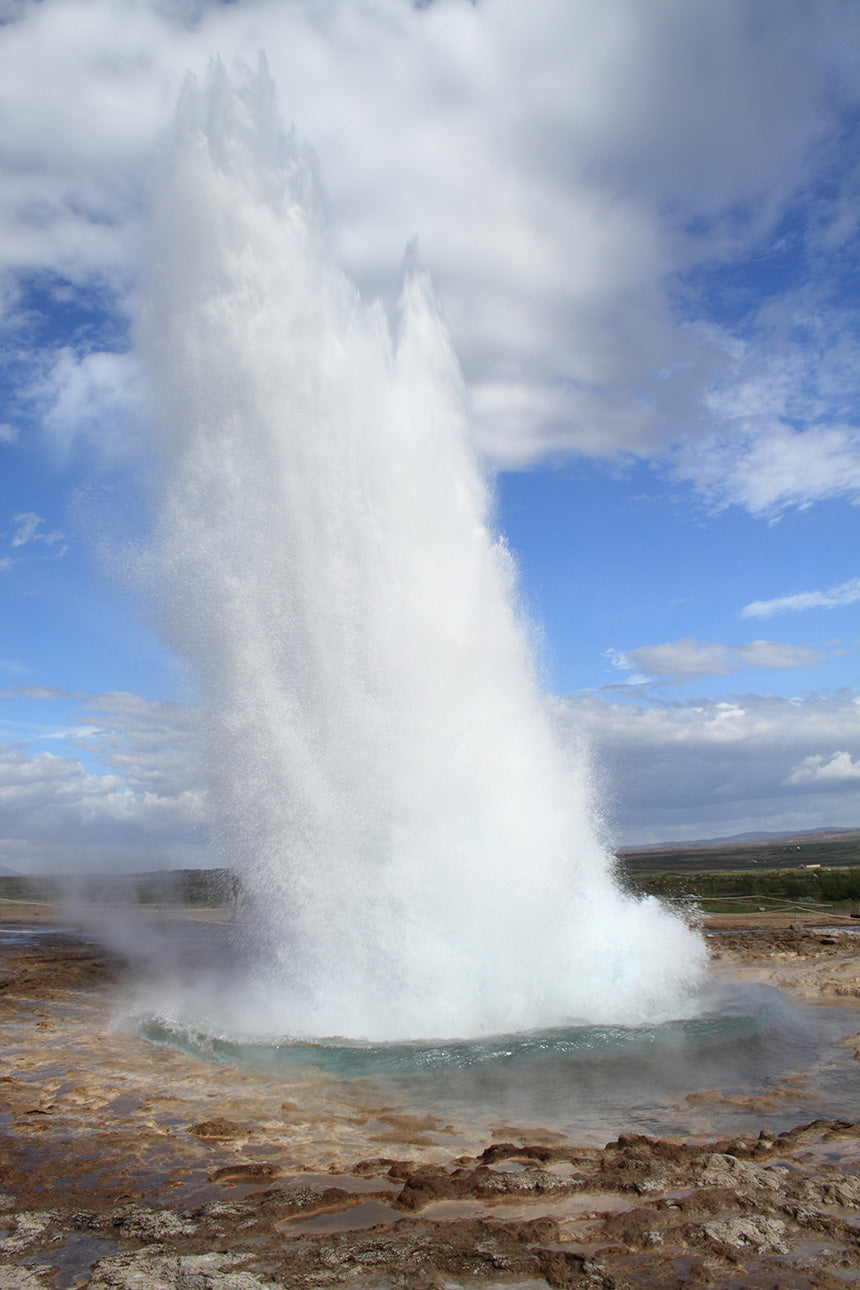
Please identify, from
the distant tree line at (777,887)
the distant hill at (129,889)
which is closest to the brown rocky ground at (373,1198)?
the distant tree line at (777,887)

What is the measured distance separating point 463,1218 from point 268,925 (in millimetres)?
8206

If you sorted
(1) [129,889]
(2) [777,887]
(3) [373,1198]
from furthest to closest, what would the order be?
(1) [129,889] → (2) [777,887] → (3) [373,1198]

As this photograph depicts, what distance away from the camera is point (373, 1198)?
5.79 metres

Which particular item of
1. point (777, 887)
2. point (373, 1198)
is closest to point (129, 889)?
point (777, 887)

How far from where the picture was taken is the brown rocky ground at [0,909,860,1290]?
4.60 m

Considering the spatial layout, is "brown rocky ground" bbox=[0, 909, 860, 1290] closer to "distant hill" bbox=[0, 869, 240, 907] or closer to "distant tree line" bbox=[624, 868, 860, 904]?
"distant tree line" bbox=[624, 868, 860, 904]

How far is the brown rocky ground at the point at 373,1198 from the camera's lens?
4.60 meters

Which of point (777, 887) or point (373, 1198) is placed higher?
point (373, 1198)

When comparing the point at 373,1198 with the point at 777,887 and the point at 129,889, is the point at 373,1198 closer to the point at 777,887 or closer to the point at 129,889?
the point at 777,887

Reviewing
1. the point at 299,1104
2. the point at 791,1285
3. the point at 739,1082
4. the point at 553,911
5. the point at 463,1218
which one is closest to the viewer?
the point at 791,1285

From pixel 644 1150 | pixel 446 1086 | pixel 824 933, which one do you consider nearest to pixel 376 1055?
pixel 446 1086

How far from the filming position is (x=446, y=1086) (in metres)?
8.98

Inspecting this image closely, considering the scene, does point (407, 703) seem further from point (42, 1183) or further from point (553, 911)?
point (42, 1183)

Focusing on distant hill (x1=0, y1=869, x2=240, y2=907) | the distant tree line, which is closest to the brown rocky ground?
the distant tree line
